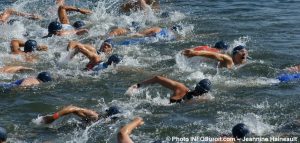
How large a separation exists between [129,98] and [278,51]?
538cm

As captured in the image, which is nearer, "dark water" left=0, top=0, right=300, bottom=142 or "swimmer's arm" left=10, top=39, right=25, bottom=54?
"dark water" left=0, top=0, right=300, bottom=142

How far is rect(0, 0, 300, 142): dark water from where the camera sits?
10.6m

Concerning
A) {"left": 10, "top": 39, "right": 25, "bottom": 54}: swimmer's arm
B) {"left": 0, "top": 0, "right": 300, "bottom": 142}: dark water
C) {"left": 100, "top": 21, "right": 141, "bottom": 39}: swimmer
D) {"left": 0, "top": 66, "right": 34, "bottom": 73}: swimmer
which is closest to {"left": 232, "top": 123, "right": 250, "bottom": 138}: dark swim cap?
{"left": 0, "top": 0, "right": 300, "bottom": 142}: dark water

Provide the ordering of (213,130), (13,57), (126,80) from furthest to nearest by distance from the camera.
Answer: (13,57), (126,80), (213,130)

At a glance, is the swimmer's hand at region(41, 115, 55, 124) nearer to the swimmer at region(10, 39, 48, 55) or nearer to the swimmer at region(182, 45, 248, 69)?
the swimmer at region(182, 45, 248, 69)

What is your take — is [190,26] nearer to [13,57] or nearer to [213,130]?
[13,57]

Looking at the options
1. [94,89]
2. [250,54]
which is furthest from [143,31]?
[94,89]

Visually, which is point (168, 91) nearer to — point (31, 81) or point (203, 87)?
point (203, 87)

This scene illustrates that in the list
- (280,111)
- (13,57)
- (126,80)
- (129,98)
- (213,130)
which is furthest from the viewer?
(13,57)

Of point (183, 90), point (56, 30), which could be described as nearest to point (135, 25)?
point (56, 30)

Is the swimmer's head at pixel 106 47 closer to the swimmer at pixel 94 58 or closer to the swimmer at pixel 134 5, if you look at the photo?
the swimmer at pixel 94 58

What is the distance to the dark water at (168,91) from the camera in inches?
417

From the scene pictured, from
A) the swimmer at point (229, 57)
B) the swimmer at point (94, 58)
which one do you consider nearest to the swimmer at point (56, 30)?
the swimmer at point (94, 58)

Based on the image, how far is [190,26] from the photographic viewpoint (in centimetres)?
1895
